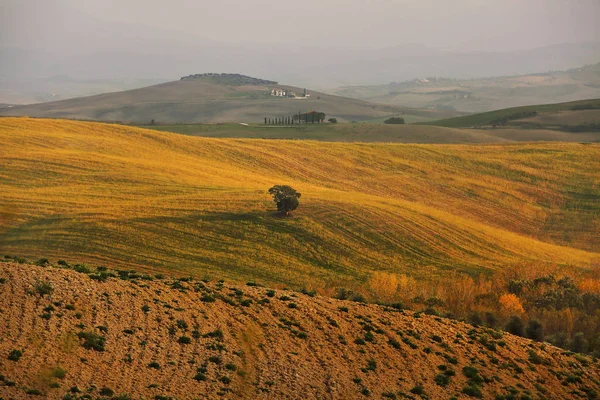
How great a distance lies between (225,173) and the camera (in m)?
87.3

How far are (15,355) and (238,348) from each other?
9207mm

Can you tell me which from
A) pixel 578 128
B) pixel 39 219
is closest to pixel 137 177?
pixel 39 219

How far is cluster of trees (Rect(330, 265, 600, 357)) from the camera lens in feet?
140

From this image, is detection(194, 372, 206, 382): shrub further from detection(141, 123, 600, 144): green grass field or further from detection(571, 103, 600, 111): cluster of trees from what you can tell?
detection(571, 103, 600, 111): cluster of trees

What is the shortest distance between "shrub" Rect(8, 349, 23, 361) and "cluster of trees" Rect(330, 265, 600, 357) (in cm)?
2292

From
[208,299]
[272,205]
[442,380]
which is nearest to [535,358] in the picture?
[442,380]

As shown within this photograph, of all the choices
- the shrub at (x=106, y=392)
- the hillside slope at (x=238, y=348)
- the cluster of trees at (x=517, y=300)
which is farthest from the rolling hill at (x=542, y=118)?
the shrub at (x=106, y=392)

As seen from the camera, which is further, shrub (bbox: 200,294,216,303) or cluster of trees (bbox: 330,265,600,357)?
cluster of trees (bbox: 330,265,600,357)

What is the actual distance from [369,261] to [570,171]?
60.0 m

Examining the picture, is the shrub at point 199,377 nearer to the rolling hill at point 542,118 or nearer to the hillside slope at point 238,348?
the hillside slope at point 238,348

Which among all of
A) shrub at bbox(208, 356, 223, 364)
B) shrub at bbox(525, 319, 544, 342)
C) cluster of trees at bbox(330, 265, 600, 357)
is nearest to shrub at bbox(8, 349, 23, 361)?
shrub at bbox(208, 356, 223, 364)

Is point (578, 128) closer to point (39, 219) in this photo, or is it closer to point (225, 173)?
point (225, 173)

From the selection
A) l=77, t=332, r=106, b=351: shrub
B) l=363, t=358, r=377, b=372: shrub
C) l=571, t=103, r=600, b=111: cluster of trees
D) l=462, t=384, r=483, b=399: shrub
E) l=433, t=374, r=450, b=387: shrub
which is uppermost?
l=571, t=103, r=600, b=111: cluster of trees

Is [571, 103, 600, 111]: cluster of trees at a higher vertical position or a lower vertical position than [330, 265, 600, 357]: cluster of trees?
higher
